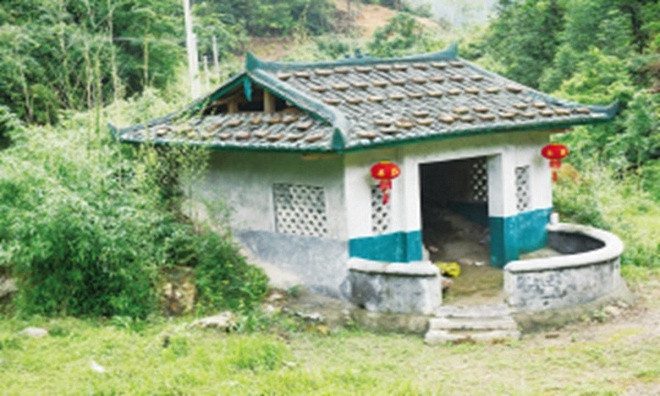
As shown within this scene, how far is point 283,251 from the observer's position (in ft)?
36.8

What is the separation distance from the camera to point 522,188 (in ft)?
39.7

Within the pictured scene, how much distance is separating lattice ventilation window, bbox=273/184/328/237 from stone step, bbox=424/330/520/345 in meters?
2.25

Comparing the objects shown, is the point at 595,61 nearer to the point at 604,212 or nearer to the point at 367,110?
the point at 604,212

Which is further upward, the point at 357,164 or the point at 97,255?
the point at 357,164

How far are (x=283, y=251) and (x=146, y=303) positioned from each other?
2.15 metres

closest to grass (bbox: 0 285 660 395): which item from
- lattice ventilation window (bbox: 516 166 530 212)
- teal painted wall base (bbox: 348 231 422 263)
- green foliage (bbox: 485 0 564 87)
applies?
teal painted wall base (bbox: 348 231 422 263)

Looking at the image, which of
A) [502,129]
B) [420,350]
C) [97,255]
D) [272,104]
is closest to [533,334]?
[420,350]

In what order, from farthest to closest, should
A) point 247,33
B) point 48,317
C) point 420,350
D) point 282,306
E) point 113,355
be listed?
point 247,33, point 282,306, point 48,317, point 420,350, point 113,355

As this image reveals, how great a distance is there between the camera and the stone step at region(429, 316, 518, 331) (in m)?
9.55

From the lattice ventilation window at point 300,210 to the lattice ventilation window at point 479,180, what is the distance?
355 cm

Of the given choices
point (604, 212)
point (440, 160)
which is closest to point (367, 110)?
point (440, 160)

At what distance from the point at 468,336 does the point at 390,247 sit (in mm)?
1920

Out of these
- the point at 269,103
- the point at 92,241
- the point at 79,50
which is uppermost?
the point at 79,50

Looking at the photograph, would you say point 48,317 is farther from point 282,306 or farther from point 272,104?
point 272,104
